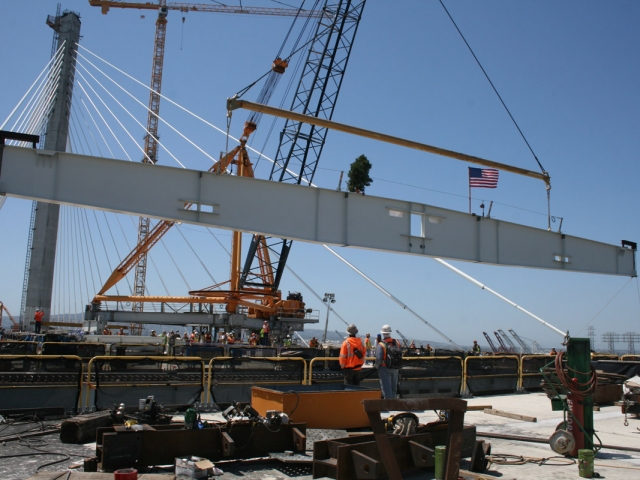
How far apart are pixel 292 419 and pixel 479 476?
9.79 feet

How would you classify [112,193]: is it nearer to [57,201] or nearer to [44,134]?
[57,201]

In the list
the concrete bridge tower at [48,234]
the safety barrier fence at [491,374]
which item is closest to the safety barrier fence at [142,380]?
the safety barrier fence at [491,374]

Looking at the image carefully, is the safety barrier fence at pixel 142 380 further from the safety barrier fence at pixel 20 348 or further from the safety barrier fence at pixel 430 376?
the safety barrier fence at pixel 20 348

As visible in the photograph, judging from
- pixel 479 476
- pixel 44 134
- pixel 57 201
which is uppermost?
pixel 44 134

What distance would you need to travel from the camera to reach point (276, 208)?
12.7 metres

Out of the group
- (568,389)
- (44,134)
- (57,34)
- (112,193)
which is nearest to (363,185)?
(112,193)

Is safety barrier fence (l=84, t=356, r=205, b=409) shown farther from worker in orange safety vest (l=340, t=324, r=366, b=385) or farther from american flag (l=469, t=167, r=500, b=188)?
american flag (l=469, t=167, r=500, b=188)

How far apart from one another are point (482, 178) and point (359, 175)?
5.44m

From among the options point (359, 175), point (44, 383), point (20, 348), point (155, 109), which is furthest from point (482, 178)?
point (155, 109)

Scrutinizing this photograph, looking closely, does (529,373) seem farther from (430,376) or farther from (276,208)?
(276,208)

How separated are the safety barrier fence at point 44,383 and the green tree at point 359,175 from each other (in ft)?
38.0

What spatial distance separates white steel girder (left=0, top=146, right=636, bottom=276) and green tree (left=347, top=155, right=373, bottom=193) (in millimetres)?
6163

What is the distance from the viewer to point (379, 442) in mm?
5055

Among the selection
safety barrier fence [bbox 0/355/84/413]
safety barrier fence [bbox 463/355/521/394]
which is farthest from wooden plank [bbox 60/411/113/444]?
safety barrier fence [bbox 463/355/521/394]
